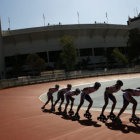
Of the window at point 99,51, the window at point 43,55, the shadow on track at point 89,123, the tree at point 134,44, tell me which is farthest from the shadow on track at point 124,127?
the window at point 99,51

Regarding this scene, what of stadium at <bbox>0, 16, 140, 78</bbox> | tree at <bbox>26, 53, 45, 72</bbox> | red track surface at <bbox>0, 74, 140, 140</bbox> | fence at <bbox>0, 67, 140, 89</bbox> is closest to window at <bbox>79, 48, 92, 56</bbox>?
stadium at <bbox>0, 16, 140, 78</bbox>

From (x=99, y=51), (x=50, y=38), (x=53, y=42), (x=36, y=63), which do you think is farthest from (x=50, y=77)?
(x=99, y=51)

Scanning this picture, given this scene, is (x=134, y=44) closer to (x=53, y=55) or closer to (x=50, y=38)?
(x=53, y=55)

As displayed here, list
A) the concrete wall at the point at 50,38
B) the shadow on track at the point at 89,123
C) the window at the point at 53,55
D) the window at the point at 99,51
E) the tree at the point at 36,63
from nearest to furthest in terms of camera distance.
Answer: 1. the shadow on track at the point at 89,123
2. the tree at the point at 36,63
3. the concrete wall at the point at 50,38
4. the window at the point at 53,55
5. the window at the point at 99,51

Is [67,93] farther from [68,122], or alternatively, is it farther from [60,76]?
[60,76]

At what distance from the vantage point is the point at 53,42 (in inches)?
2327

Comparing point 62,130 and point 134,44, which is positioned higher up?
point 134,44

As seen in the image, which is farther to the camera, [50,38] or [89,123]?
[50,38]

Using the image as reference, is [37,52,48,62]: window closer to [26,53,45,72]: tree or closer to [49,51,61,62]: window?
[49,51,61,62]: window

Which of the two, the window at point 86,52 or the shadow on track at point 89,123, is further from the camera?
the window at point 86,52

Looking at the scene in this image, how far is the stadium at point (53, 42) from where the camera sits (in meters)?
55.6

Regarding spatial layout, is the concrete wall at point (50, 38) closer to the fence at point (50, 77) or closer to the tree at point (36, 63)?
the tree at point (36, 63)

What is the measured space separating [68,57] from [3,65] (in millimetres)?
19604

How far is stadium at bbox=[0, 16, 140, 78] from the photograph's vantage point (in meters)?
55.6
